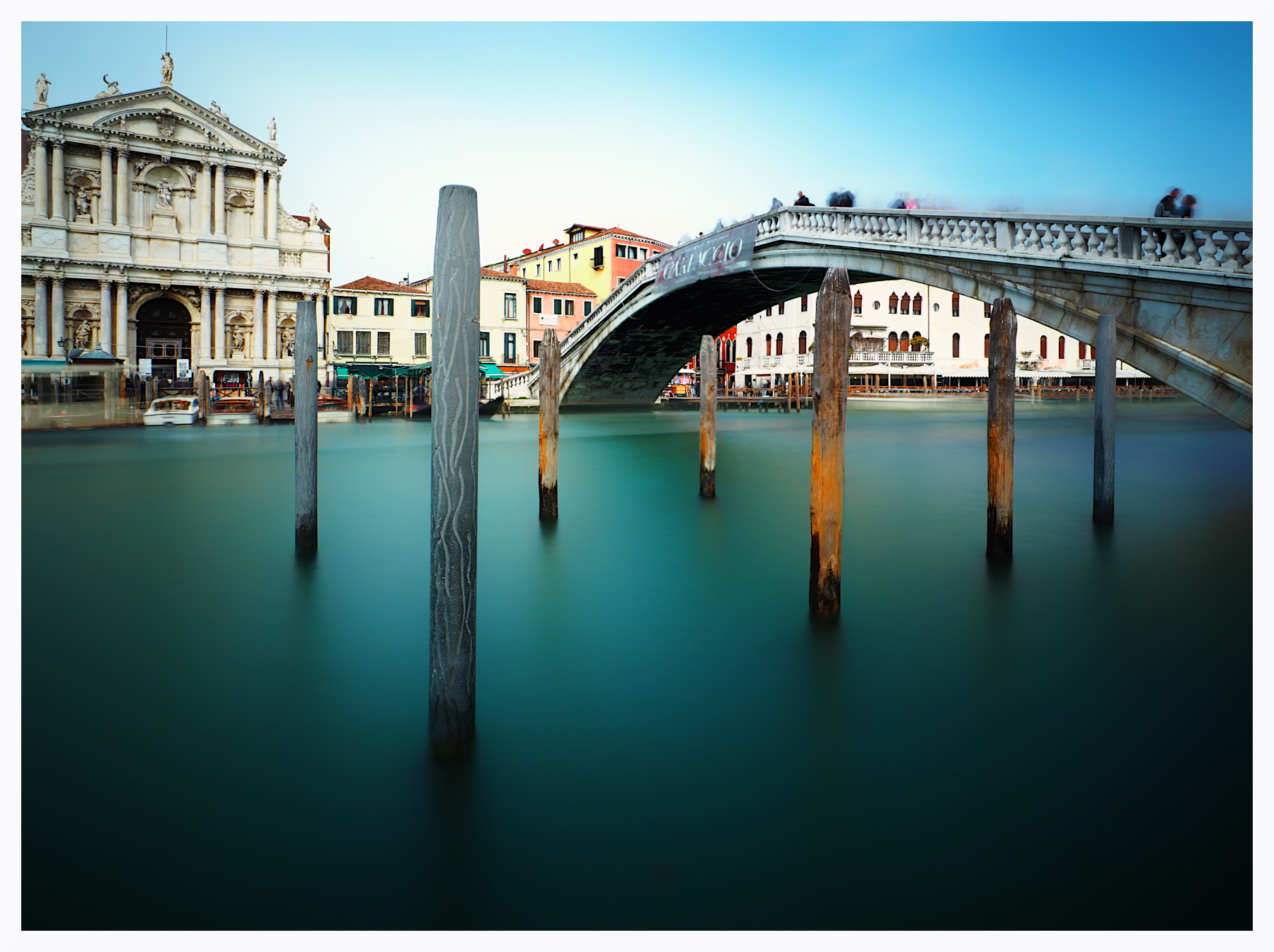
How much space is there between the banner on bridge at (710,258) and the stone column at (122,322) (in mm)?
18426

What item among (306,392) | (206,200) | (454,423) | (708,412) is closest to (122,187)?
(206,200)

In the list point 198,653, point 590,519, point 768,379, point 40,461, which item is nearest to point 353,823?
point 198,653

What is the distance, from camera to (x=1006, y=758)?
269cm

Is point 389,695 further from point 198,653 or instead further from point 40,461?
point 40,461

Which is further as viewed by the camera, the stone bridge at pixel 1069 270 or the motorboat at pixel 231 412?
the motorboat at pixel 231 412

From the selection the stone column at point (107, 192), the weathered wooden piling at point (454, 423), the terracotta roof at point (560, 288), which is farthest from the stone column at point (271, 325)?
the weathered wooden piling at point (454, 423)

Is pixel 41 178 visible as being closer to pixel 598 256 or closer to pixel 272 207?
pixel 272 207

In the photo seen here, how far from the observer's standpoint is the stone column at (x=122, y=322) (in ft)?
90.3

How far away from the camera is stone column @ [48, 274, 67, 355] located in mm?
26547

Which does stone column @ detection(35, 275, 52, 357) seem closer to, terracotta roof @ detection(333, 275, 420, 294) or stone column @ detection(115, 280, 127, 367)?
stone column @ detection(115, 280, 127, 367)

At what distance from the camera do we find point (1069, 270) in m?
8.92

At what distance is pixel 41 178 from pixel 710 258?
2193 centimetres

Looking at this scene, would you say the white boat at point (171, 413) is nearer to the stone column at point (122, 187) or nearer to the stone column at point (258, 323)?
the stone column at point (258, 323)
